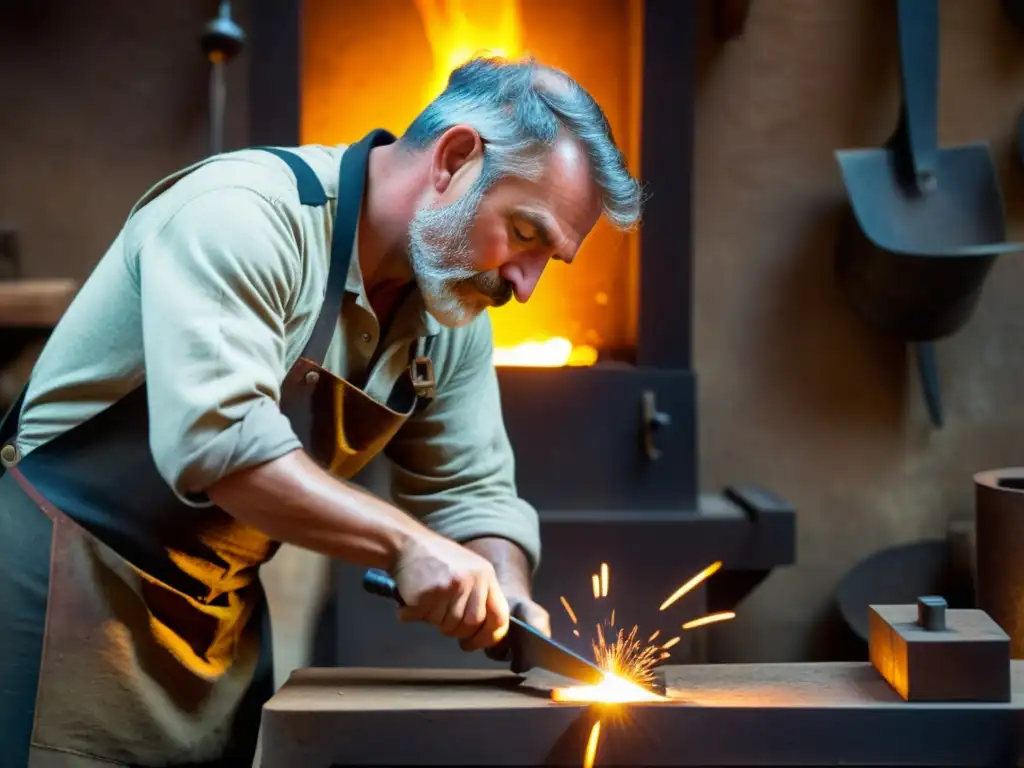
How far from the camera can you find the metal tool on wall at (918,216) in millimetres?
2947

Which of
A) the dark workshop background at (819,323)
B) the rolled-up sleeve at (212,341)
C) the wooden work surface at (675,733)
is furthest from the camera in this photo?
the dark workshop background at (819,323)

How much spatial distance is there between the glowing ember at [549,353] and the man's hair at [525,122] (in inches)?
51.0

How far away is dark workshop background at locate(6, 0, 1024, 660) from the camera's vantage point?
330 cm

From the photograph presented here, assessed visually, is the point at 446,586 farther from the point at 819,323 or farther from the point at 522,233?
the point at 819,323

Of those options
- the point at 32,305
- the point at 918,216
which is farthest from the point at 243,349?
the point at 918,216

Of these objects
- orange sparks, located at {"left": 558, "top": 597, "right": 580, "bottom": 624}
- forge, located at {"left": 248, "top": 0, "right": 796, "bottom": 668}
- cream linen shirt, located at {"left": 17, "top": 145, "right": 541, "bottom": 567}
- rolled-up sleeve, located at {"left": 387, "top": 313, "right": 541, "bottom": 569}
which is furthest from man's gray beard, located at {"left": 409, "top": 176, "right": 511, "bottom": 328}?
orange sparks, located at {"left": 558, "top": 597, "right": 580, "bottom": 624}

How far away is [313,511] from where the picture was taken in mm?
1414

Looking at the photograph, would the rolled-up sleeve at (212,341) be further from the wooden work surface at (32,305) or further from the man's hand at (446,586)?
the wooden work surface at (32,305)

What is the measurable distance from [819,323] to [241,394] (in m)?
2.36

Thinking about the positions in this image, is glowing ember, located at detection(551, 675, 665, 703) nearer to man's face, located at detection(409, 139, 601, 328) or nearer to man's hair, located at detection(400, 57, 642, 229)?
man's face, located at detection(409, 139, 601, 328)

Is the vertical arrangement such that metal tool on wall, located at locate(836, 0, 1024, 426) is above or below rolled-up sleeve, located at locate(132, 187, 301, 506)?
above

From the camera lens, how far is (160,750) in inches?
65.5

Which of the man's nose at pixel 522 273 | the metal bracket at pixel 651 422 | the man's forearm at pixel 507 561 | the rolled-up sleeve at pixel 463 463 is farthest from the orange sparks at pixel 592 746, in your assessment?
the metal bracket at pixel 651 422

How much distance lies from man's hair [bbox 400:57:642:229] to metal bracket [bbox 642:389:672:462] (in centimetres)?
109
